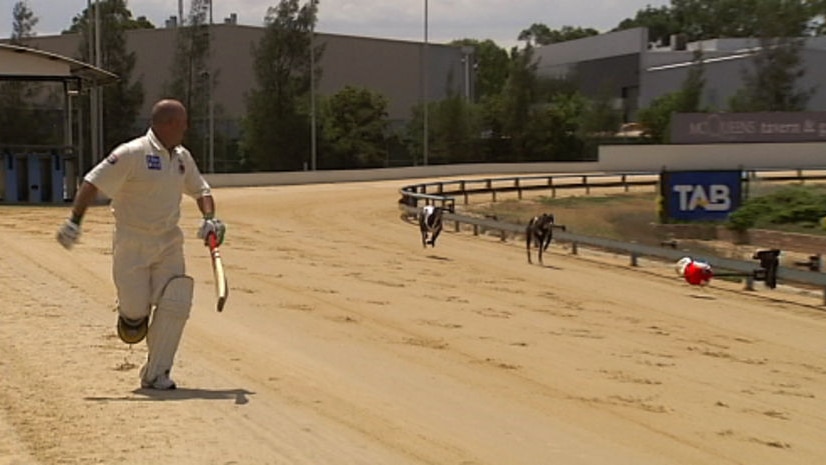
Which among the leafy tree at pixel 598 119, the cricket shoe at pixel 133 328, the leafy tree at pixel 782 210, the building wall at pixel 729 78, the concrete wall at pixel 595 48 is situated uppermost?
the concrete wall at pixel 595 48

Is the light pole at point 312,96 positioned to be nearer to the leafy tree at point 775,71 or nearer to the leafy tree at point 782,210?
the leafy tree at point 775,71

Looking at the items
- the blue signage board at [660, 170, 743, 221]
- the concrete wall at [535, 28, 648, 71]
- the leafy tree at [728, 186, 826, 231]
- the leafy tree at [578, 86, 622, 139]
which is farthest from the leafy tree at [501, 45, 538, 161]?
the blue signage board at [660, 170, 743, 221]

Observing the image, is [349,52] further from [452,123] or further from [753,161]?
[753,161]

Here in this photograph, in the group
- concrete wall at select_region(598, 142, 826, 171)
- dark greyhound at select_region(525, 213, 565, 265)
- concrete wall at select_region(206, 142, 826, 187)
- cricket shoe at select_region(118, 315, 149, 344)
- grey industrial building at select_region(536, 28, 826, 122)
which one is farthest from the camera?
grey industrial building at select_region(536, 28, 826, 122)

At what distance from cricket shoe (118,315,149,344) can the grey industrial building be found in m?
71.3

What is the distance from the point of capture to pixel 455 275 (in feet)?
56.6

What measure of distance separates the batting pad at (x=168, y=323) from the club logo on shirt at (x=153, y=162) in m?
0.69

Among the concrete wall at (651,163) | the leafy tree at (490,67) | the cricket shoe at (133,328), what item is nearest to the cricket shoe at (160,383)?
the cricket shoe at (133,328)

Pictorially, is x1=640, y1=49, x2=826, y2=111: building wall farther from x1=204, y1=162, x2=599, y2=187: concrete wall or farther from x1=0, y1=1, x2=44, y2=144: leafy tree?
x1=0, y1=1, x2=44, y2=144: leafy tree

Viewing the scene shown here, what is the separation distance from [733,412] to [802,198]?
25563 millimetres

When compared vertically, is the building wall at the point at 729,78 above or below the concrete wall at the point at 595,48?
below

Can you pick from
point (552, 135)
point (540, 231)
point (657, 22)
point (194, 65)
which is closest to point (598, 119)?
point (552, 135)

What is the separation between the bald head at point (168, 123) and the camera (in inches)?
285

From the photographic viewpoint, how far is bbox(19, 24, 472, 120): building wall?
→ 225 ft
